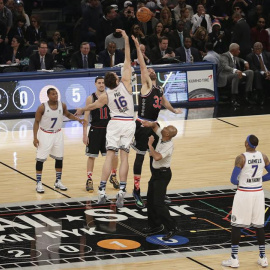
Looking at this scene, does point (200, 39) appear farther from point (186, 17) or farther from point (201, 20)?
point (201, 20)

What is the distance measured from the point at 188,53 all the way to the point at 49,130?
992 centimetres

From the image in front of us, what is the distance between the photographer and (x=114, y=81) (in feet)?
47.8

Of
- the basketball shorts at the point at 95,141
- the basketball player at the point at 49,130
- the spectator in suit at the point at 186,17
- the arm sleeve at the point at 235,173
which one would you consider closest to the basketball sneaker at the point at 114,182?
the basketball shorts at the point at 95,141

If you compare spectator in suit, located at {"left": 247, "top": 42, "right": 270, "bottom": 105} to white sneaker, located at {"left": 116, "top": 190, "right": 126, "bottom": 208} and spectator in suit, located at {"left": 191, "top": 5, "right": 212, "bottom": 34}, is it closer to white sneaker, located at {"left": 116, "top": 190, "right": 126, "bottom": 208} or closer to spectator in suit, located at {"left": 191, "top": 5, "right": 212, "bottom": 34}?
spectator in suit, located at {"left": 191, "top": 5, "right": 212, "bottom": 34}

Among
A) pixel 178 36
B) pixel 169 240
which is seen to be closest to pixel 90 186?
pixel 169 240

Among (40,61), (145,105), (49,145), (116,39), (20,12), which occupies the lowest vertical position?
(49,145)

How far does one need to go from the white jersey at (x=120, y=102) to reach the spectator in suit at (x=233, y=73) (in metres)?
9.69

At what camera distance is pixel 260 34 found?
86.5 ft

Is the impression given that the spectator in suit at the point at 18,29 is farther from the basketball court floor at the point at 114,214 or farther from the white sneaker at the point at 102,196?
the white sneaker at the point at 102,196

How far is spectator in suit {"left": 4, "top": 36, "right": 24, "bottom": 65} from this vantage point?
23.7 m

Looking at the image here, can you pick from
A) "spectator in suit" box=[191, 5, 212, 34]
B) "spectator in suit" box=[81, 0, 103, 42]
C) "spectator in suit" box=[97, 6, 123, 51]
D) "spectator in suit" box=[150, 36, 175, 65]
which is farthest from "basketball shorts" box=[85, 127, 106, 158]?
"spectator in suit" box=[191, 5, 212, 34]

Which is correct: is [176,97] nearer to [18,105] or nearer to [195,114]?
[195,114]

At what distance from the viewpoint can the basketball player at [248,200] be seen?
464 inches

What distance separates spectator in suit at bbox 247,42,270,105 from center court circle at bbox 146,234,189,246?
11728mm
